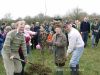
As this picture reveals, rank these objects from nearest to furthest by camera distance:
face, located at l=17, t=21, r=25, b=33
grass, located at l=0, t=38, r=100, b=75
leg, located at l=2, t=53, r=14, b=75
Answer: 1. face, located at l=17, t=21, r=25, b=33
2. leg, located at l=2, t=53, r=14, b=75
3. grass, located at l=0, t=38, r=100, b=75

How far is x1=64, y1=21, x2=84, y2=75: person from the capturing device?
31.1 feet

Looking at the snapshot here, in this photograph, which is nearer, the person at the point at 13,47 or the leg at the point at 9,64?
the person at the point at 13,47

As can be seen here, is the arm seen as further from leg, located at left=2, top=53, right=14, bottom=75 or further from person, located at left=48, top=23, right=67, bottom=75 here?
leg, located at left=2, top=53, right=14, bottom=75

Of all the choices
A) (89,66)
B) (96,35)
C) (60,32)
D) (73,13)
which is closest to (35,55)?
(89,66)

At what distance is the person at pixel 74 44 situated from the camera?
9477 mm

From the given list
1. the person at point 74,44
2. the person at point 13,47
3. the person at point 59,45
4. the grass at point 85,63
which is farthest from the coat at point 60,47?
the person at point 13,47

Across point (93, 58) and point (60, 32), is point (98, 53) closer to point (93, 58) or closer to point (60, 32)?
point (93, 58)

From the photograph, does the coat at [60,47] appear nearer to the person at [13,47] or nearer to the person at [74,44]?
the person at [74,44]

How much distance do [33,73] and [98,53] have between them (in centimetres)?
954

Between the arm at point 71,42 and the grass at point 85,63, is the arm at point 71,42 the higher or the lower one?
the higher one

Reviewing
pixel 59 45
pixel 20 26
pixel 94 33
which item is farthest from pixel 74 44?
pixel 94 33

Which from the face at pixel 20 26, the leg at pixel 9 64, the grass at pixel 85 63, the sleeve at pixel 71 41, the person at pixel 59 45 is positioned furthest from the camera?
the grass at pixel 85 63

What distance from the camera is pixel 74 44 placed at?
9.62m

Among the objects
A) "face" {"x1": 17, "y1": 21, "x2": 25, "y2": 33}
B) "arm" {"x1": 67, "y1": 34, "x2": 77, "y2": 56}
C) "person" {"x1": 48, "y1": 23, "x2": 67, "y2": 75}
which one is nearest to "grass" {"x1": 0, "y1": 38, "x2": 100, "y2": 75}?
"person" {"x1": 48, "y1": 23, "x2": 67, "y2": 75}
